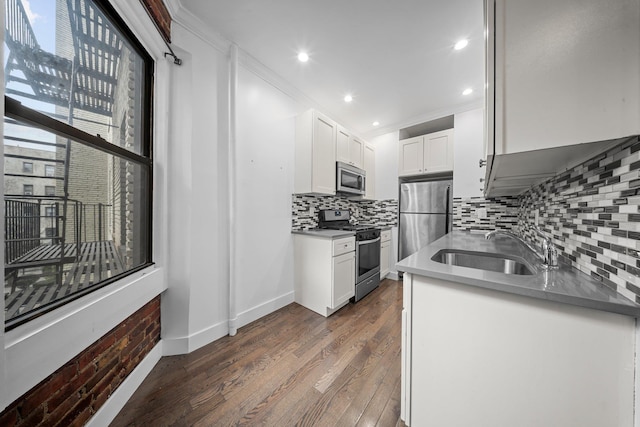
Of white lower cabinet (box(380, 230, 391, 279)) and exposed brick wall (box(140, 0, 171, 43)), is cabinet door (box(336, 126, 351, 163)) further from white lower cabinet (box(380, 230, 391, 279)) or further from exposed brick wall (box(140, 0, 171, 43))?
exposed brick wall (box(140, 0, 171, 43))

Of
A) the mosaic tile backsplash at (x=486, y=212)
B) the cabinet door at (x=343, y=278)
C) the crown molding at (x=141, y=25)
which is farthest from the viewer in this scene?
the mosaic tile backsplash at (x=486, y=212)

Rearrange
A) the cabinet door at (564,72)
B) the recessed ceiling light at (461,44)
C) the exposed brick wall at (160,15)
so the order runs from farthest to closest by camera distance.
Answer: the recessed ceiling light at (461,44) → the exposed brick wall at (160,15) → the cabinet door at (564,72)

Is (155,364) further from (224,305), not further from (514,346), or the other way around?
(514,346)

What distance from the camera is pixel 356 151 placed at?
10.4ft

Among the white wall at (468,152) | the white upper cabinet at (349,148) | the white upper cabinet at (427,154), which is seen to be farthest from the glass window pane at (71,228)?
the white wall at (468,152)

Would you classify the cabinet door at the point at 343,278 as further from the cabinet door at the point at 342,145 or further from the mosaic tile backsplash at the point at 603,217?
the mosaic tile backsplash at the point at 603,217

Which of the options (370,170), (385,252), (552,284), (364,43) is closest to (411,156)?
(370,170)

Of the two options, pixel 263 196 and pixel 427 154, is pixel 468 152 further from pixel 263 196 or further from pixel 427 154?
pixel 263 196

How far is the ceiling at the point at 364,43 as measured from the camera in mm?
1503

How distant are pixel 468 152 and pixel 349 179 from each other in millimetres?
1649

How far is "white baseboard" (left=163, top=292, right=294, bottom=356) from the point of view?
1594mm

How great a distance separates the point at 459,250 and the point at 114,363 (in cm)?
224

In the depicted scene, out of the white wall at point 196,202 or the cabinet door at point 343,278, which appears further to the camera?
the cabinet door at point 343,278

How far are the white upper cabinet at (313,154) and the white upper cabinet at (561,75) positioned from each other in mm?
1781
